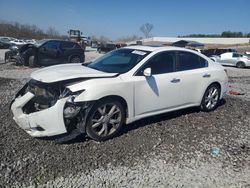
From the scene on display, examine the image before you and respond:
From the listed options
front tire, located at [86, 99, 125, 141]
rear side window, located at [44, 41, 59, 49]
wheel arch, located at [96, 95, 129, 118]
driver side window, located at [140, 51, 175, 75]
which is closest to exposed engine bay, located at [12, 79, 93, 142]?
front tire, located at [86, 99, 125, 141]

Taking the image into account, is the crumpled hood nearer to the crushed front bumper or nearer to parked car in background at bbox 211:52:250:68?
the crushed front bumper

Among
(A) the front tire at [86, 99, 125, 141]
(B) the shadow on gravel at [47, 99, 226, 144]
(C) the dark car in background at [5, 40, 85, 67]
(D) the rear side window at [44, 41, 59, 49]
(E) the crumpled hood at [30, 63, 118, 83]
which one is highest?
(D) the rear side window at [44, 41, 59, 49]

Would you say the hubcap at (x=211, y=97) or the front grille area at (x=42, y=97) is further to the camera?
the hubcap at (x=211, y=97)

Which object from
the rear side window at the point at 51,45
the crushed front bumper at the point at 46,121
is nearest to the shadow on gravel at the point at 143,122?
the crushed front bumper at the point at 46,121

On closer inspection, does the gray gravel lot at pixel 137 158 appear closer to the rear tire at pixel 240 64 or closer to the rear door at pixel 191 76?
the rear door at pixel 191 76

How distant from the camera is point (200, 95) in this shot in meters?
5.88

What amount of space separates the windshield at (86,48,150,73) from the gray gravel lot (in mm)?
1098

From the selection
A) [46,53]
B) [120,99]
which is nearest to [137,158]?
[120,99]

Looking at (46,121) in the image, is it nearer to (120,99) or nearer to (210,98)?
(120,99)

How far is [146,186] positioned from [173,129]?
6.51 feet

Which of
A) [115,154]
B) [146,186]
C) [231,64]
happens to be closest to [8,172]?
[115,154]

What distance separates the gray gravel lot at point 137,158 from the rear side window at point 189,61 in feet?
3.76

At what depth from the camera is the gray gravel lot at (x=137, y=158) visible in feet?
10.9

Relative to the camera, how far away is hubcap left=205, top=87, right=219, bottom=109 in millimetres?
6172
